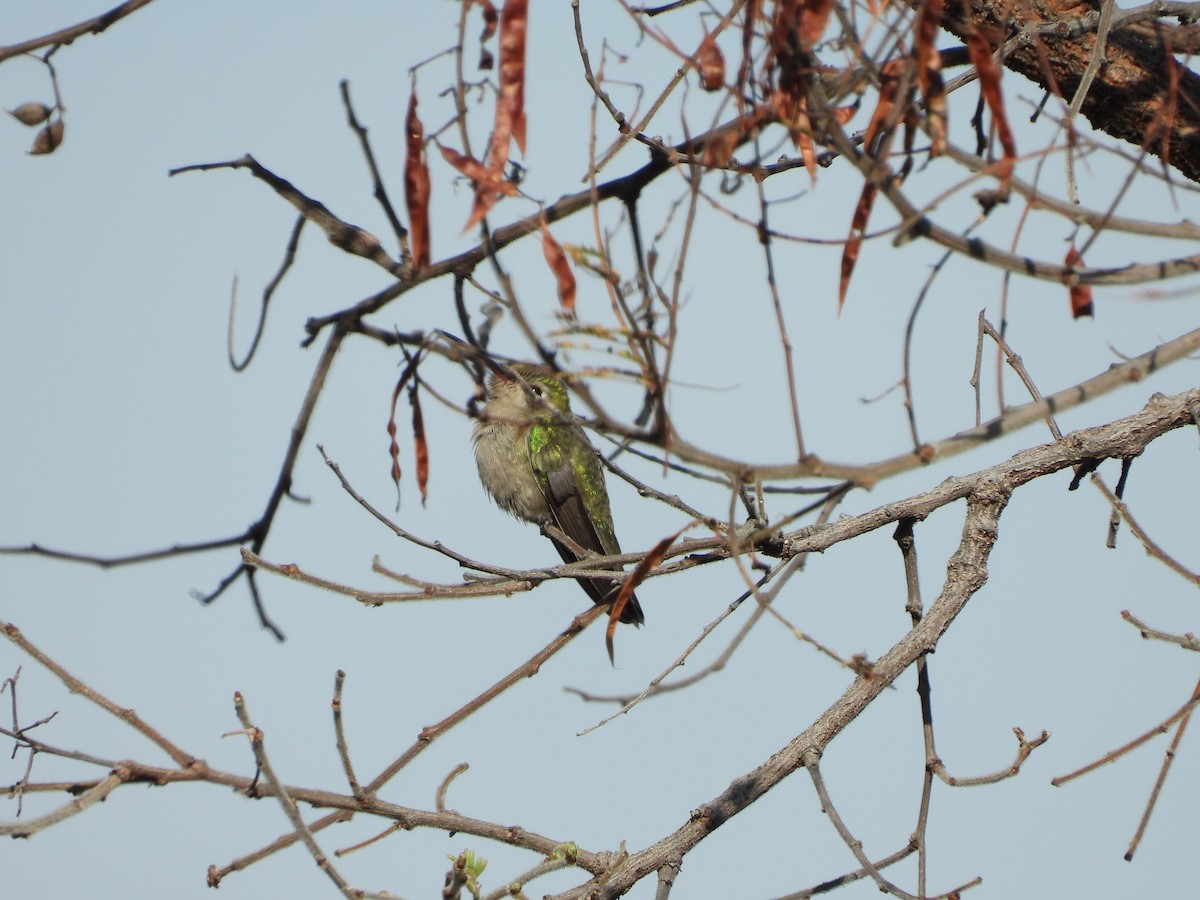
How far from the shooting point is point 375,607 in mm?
3262

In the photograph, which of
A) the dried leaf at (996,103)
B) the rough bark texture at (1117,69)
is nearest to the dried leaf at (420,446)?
the dried leaf at (996,103)

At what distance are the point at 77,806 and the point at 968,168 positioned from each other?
1.74 metres

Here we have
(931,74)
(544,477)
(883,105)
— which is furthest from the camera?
(544,477)

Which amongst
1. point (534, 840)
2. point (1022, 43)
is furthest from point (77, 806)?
point (1022, 43)

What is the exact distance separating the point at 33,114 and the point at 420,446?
3.60ft

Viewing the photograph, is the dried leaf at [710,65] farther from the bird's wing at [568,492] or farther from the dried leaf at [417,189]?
the bird's wing at [568,492]

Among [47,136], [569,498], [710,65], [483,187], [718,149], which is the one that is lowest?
[718,149]

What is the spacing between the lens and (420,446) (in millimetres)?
2844

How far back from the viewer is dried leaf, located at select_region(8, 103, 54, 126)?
8.95 ft

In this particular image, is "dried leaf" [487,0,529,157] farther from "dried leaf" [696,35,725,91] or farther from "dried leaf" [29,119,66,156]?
"dried leaf" [29,119,66,156]

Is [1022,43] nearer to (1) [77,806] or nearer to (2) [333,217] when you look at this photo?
(2) [333,217]

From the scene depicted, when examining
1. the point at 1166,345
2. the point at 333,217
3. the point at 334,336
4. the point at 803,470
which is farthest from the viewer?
the point at 333,217

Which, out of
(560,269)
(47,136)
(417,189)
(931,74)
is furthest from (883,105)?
(47,136)

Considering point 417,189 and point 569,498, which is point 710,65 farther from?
point 569,498
